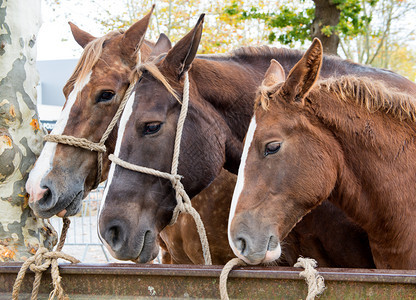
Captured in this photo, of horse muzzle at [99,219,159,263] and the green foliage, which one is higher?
the green foliage

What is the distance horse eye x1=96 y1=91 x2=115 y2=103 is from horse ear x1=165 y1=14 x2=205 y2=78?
1.61ft

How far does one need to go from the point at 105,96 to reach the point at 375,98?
181 centimetres

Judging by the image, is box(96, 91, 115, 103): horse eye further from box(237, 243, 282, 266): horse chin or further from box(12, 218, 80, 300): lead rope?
box(237, 243, 282, 266): horse chin

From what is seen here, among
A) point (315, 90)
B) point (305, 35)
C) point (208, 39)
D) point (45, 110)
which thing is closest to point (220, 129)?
point (315, 90)

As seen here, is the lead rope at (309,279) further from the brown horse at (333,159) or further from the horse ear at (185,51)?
the horse ear at (185,51)

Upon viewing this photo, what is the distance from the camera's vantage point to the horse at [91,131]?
2.66m

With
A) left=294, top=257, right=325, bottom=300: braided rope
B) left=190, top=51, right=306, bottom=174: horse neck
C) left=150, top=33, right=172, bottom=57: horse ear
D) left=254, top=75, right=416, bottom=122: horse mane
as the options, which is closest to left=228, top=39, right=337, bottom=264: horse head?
left=254, top=75, right=416, bottom=122: horse mane

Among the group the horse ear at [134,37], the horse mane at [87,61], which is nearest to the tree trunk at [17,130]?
the horse mane at [87,61]

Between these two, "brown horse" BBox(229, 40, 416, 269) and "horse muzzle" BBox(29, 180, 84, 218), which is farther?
"horse muzzle" BBox(29, 180, 84, 218)

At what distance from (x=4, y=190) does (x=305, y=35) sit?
26.5 feet

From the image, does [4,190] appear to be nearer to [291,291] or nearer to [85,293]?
[85,293]

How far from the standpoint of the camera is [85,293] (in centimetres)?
179

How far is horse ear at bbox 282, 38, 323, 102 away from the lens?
6.97 ft

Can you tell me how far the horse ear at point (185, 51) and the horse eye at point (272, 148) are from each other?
95cm
